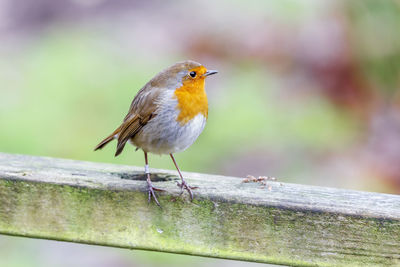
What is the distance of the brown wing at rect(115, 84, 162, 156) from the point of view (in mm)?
2520

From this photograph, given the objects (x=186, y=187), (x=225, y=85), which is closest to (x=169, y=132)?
(x=186, y=187)

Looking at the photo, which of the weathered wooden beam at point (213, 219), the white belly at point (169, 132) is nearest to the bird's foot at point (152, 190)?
the weathered wooden beam at point (213, 219)

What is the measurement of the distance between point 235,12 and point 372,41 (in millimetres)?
1708

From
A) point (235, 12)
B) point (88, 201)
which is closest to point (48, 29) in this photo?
point (235, 12)

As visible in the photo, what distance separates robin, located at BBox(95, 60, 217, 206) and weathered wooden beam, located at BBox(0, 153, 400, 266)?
0.66 metres

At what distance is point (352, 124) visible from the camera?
4.41 meters

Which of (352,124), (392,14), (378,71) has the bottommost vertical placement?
(352,124)

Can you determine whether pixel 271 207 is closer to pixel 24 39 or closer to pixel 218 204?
pixel 218 204

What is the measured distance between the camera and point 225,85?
5.12m

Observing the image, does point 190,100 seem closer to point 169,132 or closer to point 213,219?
point 169,132

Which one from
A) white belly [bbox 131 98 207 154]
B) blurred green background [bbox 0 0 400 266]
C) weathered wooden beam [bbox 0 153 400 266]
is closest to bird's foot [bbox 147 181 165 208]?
weathered wooden beam [bbox 0 153 400 266]

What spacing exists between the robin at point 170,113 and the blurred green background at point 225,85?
121 cm

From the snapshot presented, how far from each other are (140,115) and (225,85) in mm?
2640

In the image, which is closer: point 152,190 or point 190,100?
point 152,190
